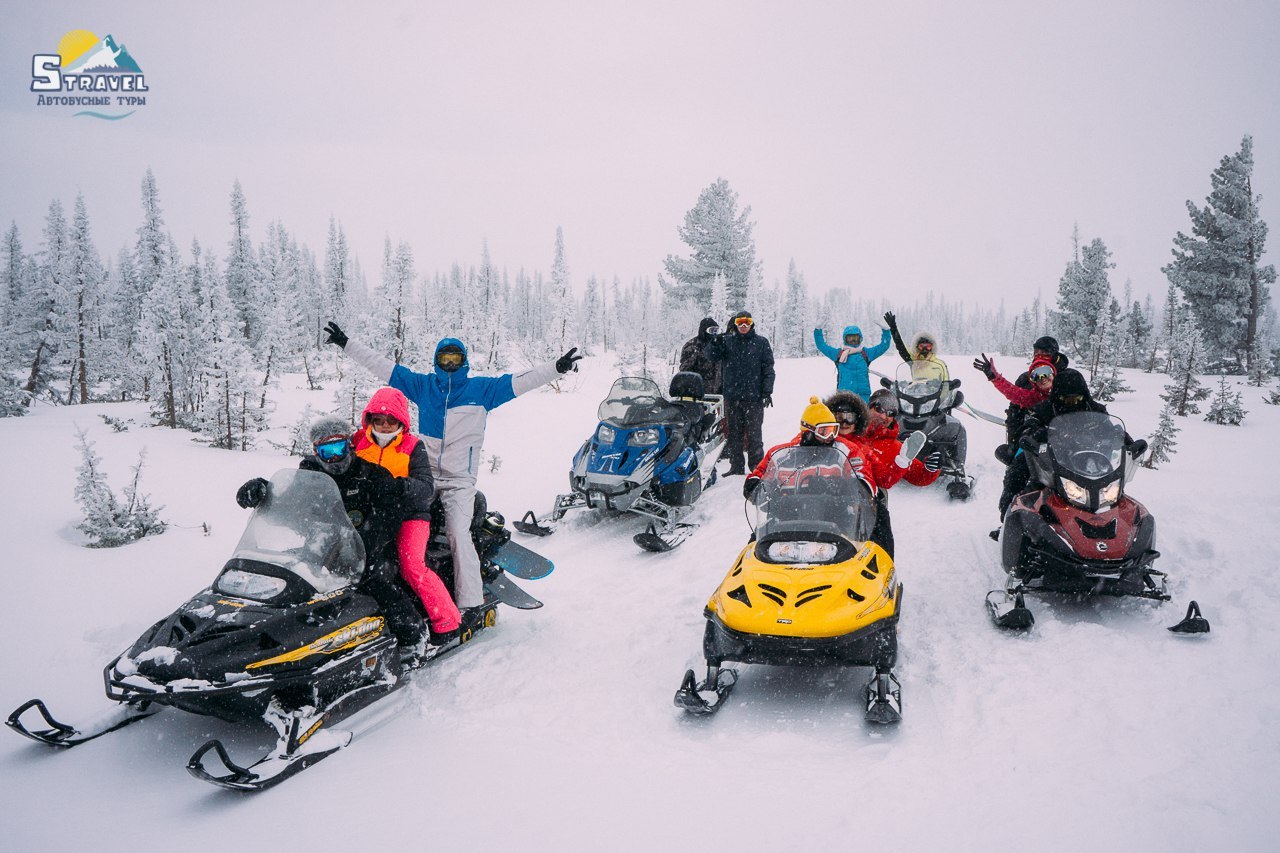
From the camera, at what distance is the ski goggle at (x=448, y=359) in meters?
5.78

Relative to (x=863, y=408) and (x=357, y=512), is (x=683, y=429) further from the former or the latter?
(x=357, y=512)

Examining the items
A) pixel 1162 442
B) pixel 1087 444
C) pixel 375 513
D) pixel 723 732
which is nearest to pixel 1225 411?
pixel 1162 442

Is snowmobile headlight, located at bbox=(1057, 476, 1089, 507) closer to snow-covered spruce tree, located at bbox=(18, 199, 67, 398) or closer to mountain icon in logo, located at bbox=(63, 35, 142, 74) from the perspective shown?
mountain icon in logo, located at bbox=(63, 35, 142, 74)

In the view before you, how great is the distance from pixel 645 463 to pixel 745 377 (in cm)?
214

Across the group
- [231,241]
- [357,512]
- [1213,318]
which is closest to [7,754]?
[357,512]

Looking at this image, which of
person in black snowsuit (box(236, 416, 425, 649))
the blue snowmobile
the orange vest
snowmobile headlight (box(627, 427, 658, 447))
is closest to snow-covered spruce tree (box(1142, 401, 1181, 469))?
the blue snowmobile

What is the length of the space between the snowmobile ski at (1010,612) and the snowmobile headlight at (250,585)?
4.82 m

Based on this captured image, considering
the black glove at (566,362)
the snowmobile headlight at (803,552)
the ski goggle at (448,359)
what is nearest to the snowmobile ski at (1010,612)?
the snowmobile headlight at (803,552)

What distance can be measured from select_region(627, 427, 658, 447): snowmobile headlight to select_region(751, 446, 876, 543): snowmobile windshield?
3332 mm

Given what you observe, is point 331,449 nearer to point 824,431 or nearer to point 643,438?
point 824,431

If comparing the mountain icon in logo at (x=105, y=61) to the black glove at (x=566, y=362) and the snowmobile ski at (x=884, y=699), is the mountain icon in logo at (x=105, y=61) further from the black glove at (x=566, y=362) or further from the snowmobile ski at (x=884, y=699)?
the snowmobile ski at (x=884, y=699)

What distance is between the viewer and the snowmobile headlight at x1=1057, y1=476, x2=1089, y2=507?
16.5 feet

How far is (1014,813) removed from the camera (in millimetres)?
3037

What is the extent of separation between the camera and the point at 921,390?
29.3ft
